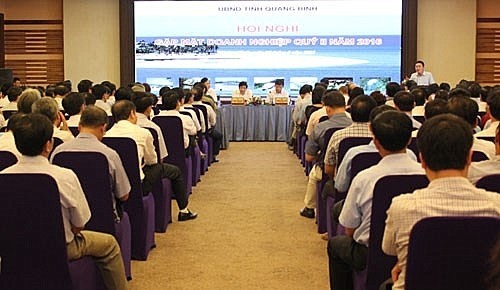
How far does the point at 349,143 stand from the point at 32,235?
231 centimetres

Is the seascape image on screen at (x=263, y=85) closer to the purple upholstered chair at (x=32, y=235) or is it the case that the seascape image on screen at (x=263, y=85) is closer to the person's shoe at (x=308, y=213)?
the person's shoe at (x=308, y=213)

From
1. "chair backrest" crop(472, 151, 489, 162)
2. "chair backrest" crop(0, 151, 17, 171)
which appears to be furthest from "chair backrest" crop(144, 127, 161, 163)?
"chair backrest" crop(472, 151, 489, 162)

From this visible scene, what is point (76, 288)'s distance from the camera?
357 cm

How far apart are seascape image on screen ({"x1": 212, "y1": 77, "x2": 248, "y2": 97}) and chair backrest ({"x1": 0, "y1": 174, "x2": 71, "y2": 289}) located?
1195 cm

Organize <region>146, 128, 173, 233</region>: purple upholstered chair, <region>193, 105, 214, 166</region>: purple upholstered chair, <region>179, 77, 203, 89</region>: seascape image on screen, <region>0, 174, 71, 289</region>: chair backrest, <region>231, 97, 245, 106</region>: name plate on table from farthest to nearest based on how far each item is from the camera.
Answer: <region>179, 77, 203, 89</region>: seascape image on screen < <region>231, 97, 245, 106</region>: name plate on table < <region>193, 105, 214, 166</region>: purple upholstered chair < <region>146, 128, 173, 233</region>: purple upholstered chair < <region>0, 174, 71, 289</region>: chair backrest

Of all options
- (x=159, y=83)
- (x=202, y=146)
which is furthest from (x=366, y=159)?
(x=159, y=83)

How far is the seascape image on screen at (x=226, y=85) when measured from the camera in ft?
50.1

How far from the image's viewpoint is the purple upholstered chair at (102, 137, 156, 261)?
16.3 ft

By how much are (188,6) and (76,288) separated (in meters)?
12.0

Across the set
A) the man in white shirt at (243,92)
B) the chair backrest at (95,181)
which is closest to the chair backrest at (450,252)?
the chair backrest at (95,181)

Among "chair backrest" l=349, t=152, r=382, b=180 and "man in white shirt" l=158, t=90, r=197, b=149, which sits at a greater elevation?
"man in white shirt" l=158, t=90, r=197, b=149

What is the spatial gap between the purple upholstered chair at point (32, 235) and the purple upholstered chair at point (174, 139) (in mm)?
3645

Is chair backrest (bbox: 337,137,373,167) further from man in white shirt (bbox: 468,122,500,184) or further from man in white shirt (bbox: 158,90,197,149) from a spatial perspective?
man in white shirt (bbox: 158,90,197,149)

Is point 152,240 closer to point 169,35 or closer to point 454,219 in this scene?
point 454,219
